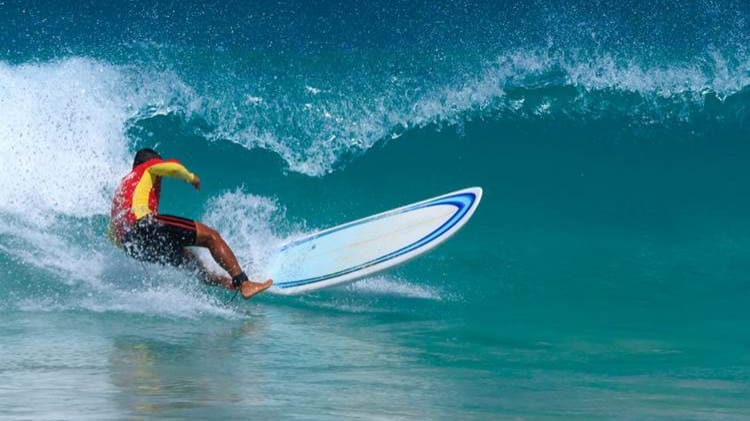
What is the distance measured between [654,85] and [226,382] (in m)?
8.82

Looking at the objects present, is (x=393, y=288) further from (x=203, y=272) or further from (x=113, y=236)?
(x=113, y=236)

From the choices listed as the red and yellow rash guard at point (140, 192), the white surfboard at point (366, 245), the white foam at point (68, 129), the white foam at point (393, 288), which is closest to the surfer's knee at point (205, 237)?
the red and yellow rash guard at point (140, 192)

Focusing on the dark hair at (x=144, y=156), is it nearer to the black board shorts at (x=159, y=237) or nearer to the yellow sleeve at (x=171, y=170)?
the yellow sleeve at (x=171, y=170)

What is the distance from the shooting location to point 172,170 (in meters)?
7.21

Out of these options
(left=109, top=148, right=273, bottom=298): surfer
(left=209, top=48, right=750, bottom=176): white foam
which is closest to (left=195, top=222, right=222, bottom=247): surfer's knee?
(left=109, top=148, right=273, bottom=298): surfer

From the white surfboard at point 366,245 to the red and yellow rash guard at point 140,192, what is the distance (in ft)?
4.14

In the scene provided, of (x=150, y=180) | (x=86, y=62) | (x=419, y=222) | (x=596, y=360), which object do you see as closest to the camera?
(x=596, y=360)

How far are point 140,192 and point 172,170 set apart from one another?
0.26 m

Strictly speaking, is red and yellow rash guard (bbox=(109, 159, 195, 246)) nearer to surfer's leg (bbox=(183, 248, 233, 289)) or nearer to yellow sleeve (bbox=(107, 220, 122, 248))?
yellow sleeve (bbox=(107, 220, 122, 248))

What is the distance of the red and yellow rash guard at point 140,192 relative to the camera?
284 inches

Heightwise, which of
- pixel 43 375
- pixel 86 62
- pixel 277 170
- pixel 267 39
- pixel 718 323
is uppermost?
pixel 267 39

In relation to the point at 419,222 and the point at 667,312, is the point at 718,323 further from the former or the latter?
the point at 419,222

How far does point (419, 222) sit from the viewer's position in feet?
26.8

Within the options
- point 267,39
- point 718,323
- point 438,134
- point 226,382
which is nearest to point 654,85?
point 438,134
